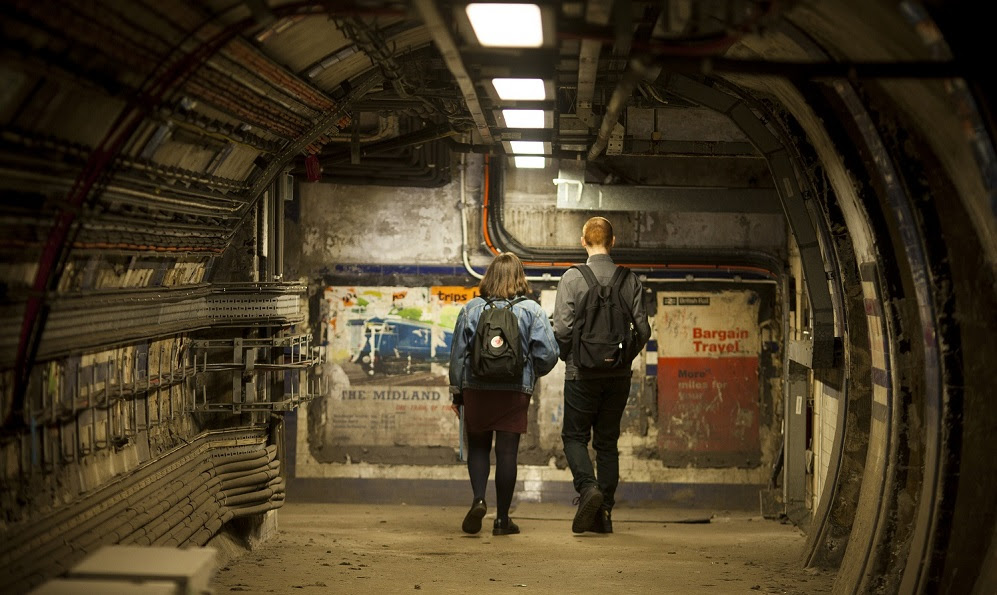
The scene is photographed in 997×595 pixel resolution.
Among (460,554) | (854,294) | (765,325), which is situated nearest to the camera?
(854,294)

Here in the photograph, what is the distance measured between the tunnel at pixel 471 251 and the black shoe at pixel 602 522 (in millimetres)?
1356

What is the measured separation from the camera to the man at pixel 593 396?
595 centimetres

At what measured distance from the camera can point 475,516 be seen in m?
6.00

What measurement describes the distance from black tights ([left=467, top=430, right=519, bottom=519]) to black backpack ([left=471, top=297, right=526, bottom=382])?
1.31 ft

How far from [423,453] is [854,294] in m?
4.23

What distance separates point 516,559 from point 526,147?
2823mm

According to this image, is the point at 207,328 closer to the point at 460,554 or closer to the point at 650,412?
the point at 460,554

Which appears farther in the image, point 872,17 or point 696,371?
point 696,371

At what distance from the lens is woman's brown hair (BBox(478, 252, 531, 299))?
6066 millimetres

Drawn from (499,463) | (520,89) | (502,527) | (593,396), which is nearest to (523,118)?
(520,89)

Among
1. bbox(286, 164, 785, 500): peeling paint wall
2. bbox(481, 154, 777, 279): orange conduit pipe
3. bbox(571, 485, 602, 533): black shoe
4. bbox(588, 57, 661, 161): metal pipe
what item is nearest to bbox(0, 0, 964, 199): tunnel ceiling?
bbox(588, 57, 661, 161): metal pipe

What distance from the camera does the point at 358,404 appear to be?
26.8 feet

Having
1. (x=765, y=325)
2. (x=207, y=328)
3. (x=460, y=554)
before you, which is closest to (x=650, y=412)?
(x=765, y=325)

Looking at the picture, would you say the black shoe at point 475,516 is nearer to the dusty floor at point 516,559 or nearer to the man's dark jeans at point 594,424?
the dusty floor at point 516,559
